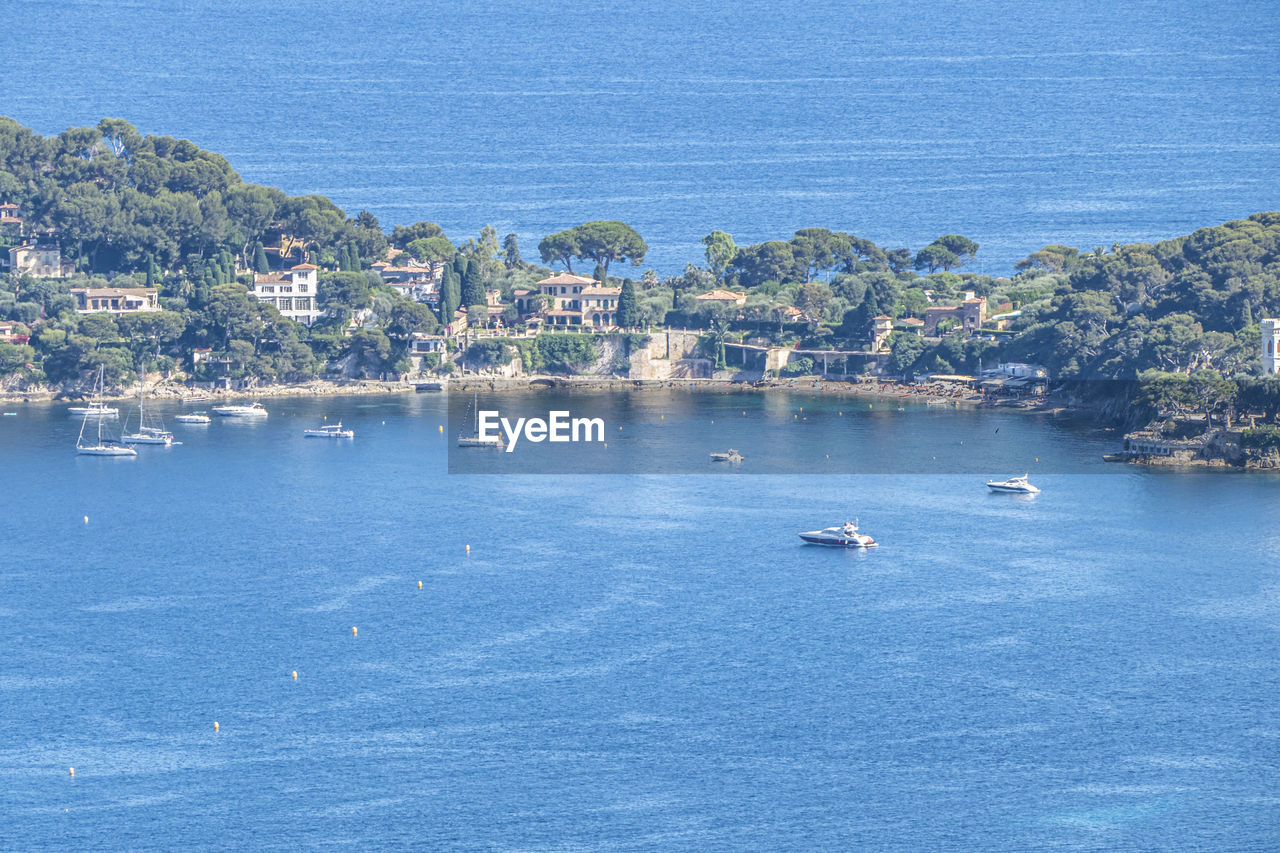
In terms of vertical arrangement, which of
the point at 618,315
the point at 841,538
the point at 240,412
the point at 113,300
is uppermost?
the point at 113,300

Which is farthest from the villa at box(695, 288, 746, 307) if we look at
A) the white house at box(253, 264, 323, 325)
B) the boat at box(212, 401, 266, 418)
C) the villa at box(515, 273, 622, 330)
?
the boat at box(212, 401, 266, 418)

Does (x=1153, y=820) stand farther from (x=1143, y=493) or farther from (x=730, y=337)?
(x=730, y=337)

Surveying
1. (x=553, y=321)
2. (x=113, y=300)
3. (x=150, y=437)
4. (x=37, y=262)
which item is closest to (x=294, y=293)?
(x=113, y=300)

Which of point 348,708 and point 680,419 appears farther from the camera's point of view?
point 680,419

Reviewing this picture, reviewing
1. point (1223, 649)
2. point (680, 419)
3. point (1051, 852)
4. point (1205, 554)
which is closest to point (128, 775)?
point (1051, 852)

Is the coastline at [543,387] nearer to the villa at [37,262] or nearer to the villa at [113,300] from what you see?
the villa at [113,300]

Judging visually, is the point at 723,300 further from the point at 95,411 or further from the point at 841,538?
the point at 841,538

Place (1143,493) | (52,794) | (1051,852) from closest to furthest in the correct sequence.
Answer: (1051,852)
(52,794)
(1143,493)
